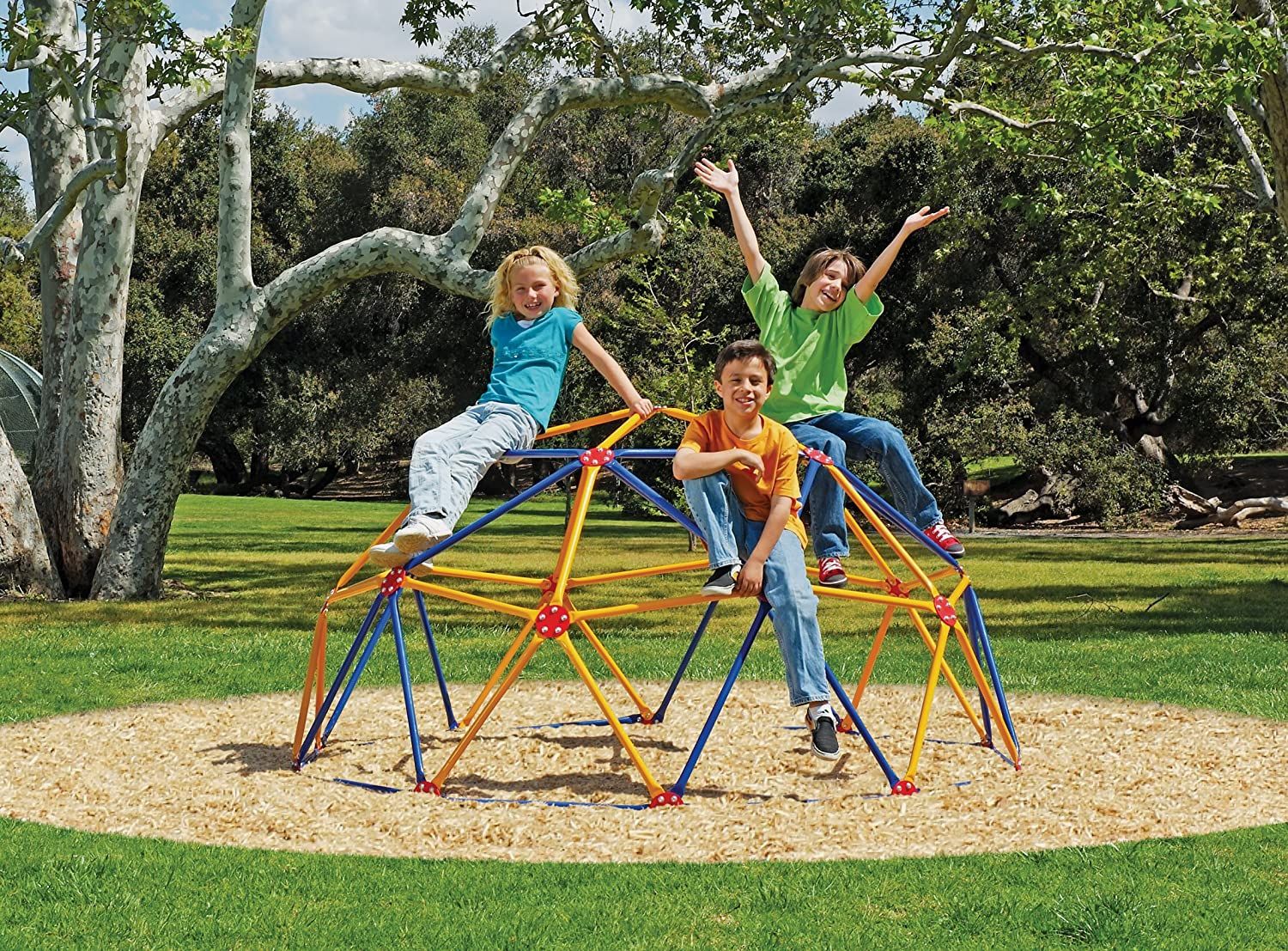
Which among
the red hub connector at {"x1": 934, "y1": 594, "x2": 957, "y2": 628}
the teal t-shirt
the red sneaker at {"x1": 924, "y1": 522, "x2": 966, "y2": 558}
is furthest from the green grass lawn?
the teal t-shirt

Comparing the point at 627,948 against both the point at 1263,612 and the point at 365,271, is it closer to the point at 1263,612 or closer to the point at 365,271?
the point at 365,271

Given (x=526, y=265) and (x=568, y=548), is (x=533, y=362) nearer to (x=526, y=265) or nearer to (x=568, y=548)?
(x=526, y=265)

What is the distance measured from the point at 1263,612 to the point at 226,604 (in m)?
9.21

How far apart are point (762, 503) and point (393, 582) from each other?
1.66 meters

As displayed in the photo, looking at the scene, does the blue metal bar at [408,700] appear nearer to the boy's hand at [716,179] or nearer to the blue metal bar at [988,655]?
the boy's hand at [716,179]

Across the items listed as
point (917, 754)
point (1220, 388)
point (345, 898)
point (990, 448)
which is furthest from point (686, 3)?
point (1220, 388)

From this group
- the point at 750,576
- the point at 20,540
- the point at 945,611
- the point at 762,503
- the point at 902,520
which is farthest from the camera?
the point at 20,540

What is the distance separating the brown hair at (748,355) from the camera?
5.72 meters

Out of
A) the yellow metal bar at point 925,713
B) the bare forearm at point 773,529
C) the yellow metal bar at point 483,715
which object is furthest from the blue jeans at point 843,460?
the yellow metal bar at point 483,715

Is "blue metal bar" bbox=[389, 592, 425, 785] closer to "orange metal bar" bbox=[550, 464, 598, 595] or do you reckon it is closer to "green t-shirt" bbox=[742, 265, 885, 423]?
"orange metal bar" bbox=[550, 464, 598, 595]

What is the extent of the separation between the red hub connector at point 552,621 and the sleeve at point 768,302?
163 cm

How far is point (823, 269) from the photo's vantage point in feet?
21.0

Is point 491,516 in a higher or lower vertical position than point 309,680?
higher

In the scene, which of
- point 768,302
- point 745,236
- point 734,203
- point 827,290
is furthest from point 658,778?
point 734,203
